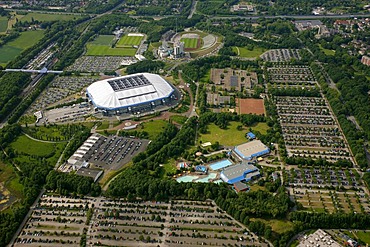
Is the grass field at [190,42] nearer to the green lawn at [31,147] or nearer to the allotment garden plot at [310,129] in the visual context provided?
the allotment garden plot at [310,129]

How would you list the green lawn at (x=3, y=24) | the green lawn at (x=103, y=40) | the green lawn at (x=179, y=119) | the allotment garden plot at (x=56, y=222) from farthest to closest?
1. the green lawn at (x=3, y=24)
2. the green lawn at (x=103, y=40)
3. the green lawn at (x=179, y=119)
4. the allotment garden plot at (x=56, y=222)

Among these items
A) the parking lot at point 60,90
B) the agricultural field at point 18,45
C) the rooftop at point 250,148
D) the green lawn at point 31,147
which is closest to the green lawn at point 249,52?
the parking lot at point 60,90

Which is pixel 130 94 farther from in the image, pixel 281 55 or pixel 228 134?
pixel 281 55

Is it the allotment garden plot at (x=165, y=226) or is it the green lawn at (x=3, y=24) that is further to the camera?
the green lawn at (x=3, y=24)

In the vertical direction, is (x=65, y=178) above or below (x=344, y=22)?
above

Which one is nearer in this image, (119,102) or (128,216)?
(128,216)

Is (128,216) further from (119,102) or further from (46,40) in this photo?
(46,40)

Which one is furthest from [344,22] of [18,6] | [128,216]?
[18,6]

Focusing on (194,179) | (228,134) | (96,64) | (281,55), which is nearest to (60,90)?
(96,64)
